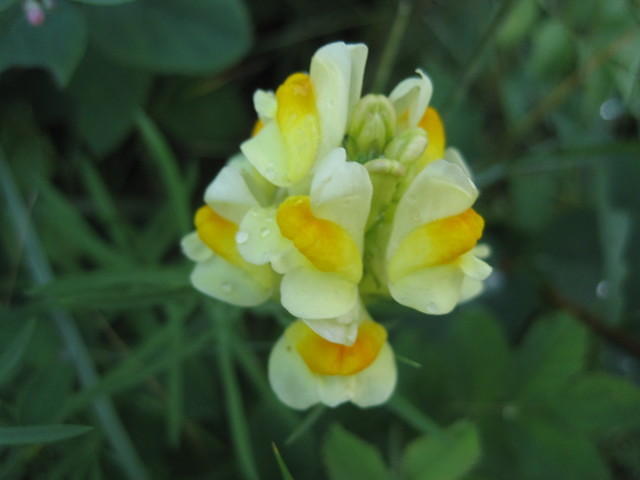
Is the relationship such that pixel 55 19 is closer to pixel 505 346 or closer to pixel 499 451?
pixel 505 346

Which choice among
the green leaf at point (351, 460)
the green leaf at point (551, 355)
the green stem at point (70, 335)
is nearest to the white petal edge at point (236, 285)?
the green leaf at point (351, 460)

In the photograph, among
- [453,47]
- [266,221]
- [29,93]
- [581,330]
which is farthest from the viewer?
[453,47]

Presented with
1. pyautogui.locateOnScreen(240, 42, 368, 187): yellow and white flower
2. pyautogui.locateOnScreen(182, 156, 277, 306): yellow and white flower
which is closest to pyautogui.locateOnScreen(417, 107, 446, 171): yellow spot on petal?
pyautogui.locateOnScreen(240, 42, 368, 187): yellow and white flower

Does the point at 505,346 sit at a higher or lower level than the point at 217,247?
lower

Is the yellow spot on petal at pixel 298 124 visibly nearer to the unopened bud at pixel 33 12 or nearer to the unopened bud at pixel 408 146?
the unopened bud at pixel 408 146

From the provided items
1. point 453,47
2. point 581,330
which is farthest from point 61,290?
point 453,47

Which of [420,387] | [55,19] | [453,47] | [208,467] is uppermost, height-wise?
[55,19]

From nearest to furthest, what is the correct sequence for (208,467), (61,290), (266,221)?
(266,221) → (61,290) → (208,467)
